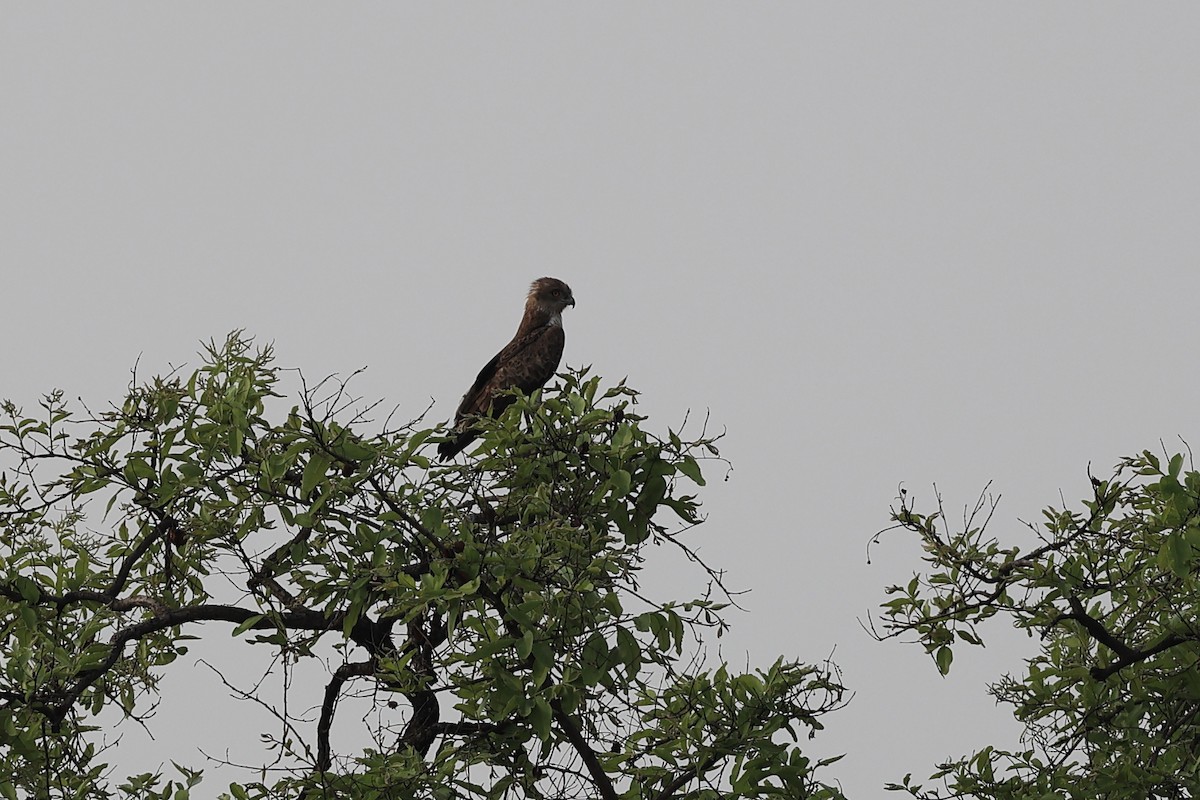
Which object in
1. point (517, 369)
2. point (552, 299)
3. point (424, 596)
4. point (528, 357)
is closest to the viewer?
point (424, 596)

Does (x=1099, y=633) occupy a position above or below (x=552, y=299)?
below

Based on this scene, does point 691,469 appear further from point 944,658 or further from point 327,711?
point 327,711

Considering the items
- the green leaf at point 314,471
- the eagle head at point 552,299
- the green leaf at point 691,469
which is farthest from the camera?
→ the eagle head at point 552,299

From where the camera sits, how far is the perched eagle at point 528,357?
9703mm

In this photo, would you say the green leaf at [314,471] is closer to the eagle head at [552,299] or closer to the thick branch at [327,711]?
the thick branch at [327,711]

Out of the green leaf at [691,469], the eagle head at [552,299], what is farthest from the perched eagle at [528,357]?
the green leaf at [691,469]

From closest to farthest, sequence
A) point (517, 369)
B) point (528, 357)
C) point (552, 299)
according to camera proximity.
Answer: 1. point (517, 369)
2. point (528, 357)
3. point (552, 299)

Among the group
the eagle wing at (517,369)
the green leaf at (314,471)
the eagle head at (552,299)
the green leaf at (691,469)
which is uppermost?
the eagle head at (552,299)

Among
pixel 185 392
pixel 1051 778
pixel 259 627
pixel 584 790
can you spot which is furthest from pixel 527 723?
pixel 1051 778

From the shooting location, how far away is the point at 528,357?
10.1 m

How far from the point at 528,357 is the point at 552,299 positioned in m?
0.87

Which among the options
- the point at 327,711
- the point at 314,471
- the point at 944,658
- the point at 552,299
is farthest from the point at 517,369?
the point at 314,471

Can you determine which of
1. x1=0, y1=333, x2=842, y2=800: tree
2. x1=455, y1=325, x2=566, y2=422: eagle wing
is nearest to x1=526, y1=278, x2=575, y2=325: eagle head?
x1=455, y1=325, x2=566, y2=422: eagle wing

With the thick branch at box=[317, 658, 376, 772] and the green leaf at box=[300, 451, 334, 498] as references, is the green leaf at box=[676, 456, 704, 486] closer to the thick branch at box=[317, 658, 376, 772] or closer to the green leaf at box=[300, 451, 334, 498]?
the green leaf at box=[300, 451, 334, 498]
